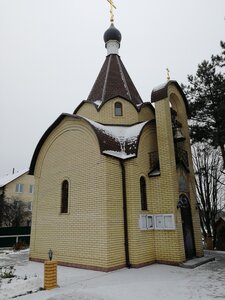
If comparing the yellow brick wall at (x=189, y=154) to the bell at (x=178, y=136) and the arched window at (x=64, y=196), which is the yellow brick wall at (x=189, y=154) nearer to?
the bell at (x=178, y=136)

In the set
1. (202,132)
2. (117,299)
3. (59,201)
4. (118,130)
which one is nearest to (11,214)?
(59,201)

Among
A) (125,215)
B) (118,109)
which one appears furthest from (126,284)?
(118,109)

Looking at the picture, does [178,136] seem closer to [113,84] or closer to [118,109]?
[118,109]

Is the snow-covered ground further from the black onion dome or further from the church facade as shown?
the black onion dome

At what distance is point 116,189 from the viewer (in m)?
8.94

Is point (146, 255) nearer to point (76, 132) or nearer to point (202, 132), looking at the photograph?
point (76, 132)

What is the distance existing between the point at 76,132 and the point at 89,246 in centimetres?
443

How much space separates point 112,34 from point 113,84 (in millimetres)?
3807

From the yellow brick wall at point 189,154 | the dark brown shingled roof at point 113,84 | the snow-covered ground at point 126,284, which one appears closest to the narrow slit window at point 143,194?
the snow-covered ground at point 126,284

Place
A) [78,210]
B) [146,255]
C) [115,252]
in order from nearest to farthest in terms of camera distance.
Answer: [115,252] < [146,255] < [78,210]

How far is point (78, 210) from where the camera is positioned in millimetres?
9266

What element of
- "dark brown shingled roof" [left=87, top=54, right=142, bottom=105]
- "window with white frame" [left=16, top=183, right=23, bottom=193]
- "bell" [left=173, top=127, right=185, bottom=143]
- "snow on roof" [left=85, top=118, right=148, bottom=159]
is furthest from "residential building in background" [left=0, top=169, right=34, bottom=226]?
"bell" [left=173, top=127, right=185, bottom=143]

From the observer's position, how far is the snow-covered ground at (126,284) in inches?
216

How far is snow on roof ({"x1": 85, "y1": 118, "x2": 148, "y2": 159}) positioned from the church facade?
0.10ft
